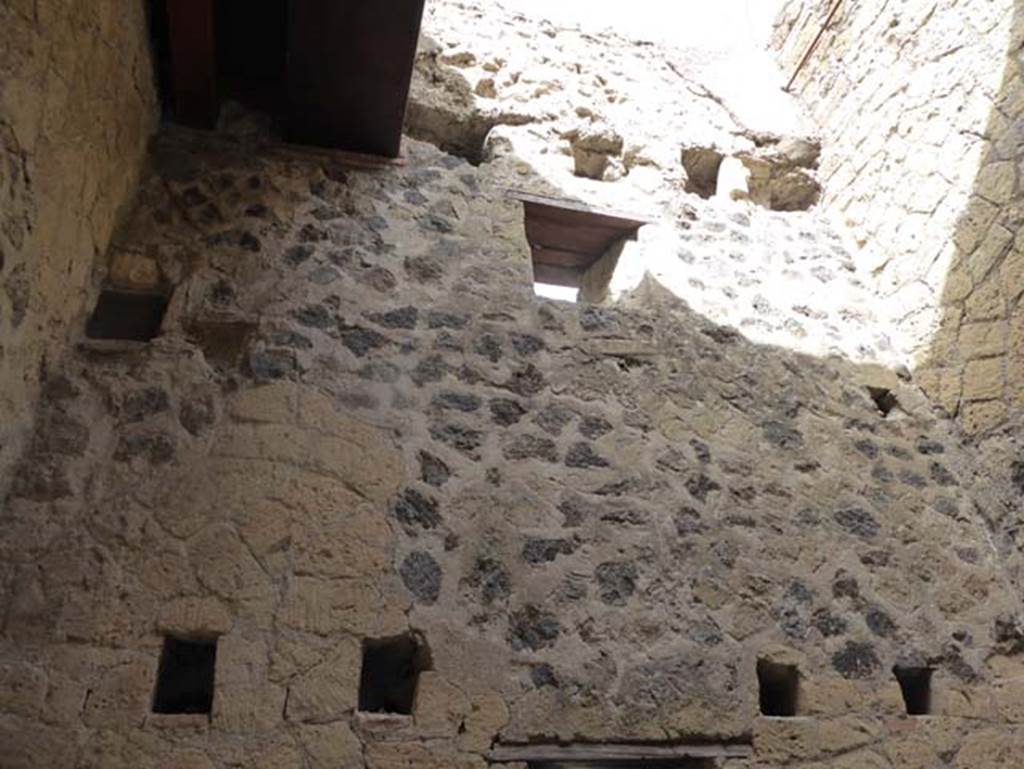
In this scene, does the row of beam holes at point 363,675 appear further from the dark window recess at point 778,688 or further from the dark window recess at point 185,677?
the dark window recess at point 778,688

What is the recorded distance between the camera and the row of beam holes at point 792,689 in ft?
7.94

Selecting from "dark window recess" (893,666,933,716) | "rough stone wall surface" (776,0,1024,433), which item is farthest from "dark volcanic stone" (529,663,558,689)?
"rough stone wall surface" (776,0,1024,433)

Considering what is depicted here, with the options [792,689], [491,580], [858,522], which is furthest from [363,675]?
[858,522]

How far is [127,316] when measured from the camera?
8.32 feet

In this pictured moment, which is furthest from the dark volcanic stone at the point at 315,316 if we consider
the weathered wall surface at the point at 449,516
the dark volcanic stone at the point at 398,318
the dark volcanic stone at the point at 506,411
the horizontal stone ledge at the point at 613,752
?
the horizontal stone ledge at the point at 613,752

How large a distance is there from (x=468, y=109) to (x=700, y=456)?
68.8 inches

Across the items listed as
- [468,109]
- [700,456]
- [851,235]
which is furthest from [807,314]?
[468,109]

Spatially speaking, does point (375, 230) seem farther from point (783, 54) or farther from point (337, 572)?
point (783, 54)

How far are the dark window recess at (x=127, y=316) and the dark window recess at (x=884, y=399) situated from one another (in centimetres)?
252

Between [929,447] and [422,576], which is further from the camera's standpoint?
[929,447]

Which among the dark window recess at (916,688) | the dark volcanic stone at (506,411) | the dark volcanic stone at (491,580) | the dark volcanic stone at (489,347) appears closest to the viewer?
the dark volcanic stone at (491,580)

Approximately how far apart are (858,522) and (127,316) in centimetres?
243

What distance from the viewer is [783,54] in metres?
4.65

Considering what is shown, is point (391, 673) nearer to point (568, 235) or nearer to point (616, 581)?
point (616, 581)
